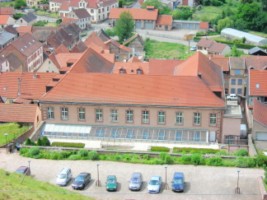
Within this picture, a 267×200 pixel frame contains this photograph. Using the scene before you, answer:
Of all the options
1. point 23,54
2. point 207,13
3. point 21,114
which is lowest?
point 207,13

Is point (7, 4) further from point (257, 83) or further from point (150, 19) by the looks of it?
point (257, 83)

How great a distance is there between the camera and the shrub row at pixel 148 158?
51.2 metres

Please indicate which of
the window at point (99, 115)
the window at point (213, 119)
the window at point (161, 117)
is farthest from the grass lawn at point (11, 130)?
the window at point (213, 119)

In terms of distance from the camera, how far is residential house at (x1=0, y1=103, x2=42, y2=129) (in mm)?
62094

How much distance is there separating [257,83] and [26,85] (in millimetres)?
32967

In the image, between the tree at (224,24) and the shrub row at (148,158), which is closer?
the shrub row at (148,158)

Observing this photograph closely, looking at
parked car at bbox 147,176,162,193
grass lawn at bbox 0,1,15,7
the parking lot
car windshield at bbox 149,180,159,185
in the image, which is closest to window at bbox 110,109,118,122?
the parking lot

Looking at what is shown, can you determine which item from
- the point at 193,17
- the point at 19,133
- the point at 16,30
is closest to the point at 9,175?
the point at 19,133

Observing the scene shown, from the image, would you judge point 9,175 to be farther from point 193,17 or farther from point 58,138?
point 193,17

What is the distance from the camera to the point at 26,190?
38.8 metres

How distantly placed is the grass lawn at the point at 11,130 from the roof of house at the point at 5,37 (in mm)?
55082

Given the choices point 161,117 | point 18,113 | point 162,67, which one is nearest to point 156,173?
point 161,117

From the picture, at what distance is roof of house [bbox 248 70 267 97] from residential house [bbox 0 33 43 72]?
4208 cm

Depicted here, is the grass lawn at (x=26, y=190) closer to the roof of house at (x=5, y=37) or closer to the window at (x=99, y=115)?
the window at (x=99, y=115)
